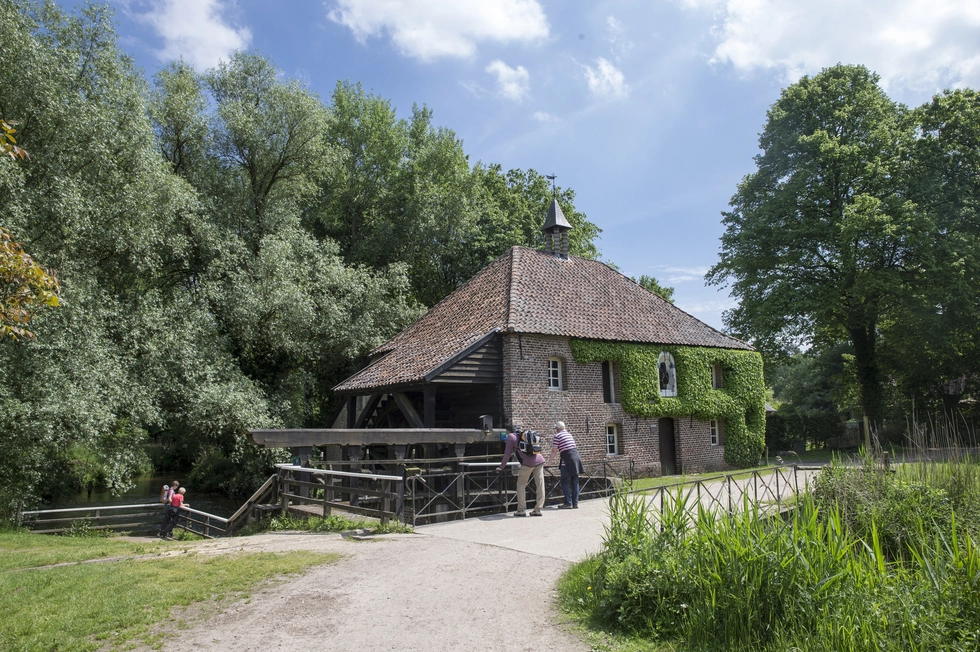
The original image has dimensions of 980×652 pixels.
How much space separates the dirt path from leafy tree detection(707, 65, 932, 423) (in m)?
A: 25.1

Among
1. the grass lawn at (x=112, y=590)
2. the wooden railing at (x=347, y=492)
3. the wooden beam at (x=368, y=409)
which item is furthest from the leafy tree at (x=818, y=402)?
the grass lawn at (x=112, y=590)

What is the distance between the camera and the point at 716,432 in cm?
2423

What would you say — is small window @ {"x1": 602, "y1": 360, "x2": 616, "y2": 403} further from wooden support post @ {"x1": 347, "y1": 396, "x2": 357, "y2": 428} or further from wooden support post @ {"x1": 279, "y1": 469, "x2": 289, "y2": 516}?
wooden support post @ {"x1": 279, "y1": 469, "x2": 289, "y2": 516}

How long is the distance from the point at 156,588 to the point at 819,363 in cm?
3946

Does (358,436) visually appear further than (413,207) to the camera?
No

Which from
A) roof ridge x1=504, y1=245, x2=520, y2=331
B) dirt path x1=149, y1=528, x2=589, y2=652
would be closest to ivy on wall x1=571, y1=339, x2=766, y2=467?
roof ridge x1=504, y1=245, x2=520, y2=331

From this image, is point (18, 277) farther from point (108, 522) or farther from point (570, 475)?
point (108, 522)

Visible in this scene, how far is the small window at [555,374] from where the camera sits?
1969 centimetres

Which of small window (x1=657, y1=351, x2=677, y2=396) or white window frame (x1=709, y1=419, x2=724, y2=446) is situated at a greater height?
small window (x1=657, y1=351, x2=677, y2=396)

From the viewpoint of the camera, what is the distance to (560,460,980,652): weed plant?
15.3ft

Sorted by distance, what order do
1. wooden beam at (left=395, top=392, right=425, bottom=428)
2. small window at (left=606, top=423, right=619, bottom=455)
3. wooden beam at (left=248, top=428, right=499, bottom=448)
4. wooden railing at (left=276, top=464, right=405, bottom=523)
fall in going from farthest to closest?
small window at (left=606, top=423, right=619, bottom=455) < wooden beam at (left=395, top=392, right=425, bottom=428) < wooden beam at (left=248, top=428, right=499, bottom=448) < wooden railing at (left=276, top=464, right=405, bottom=523)

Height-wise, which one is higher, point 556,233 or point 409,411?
point 556,233

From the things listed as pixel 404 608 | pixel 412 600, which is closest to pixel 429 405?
pixel 412 600

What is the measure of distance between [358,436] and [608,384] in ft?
33.8
